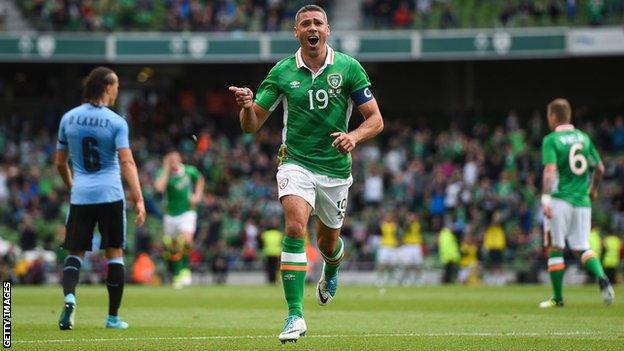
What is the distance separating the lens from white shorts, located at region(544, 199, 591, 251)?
14828mm

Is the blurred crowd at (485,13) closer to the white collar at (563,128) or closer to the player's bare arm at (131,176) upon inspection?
the white collar at (563,128)

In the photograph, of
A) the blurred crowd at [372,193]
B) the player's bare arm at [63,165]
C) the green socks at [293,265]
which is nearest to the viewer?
the green socks at [293,265]

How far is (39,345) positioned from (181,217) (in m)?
12.9

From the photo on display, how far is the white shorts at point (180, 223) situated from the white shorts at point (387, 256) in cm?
850

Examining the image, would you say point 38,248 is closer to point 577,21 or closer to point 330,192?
point 577,21

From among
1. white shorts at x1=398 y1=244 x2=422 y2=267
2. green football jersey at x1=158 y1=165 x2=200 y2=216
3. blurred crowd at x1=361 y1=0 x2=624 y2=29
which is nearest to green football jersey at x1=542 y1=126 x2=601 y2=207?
green football jersey at x1=158 y1=165 x2=200 y2=216

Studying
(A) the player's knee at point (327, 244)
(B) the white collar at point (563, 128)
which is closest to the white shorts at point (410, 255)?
(B) the white collar at point (563, 128)

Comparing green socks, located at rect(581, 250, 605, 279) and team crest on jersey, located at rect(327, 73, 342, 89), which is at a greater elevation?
team crest on jersey, located at rect(327, 73, 342, 89)

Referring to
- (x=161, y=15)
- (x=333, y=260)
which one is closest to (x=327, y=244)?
(x=333, y=260)

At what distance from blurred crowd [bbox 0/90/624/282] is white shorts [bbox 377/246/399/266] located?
0.15 meters

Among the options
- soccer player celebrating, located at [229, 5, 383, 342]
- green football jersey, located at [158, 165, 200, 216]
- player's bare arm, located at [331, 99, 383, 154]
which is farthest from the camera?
green football jersey, located at [158, 165, 200, 216]

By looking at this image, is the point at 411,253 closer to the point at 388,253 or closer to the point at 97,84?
the point at 388,253

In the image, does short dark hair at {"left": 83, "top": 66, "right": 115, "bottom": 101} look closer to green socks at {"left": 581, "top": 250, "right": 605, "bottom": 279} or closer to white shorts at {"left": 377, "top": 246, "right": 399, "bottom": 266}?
green socks at {"left": 581, "top": 250, "right": 605, "bottom": 279}

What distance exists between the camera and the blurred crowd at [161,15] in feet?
119
